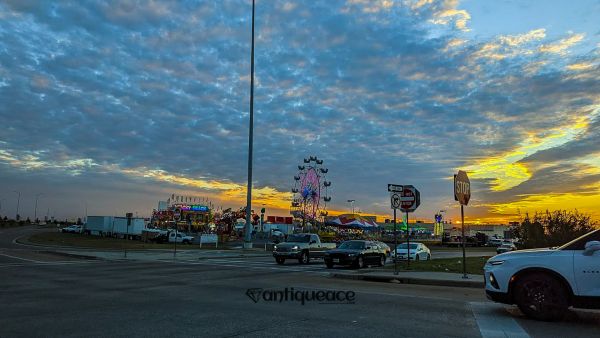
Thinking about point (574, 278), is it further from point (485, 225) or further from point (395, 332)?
point (485, 225)

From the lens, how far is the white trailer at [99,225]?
72.6 metres

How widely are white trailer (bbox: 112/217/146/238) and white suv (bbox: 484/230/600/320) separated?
59149 mm

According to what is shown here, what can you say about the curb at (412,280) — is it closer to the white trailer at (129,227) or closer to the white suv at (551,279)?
the white suv at (551,279)

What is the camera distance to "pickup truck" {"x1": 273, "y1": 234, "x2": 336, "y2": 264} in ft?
87.8

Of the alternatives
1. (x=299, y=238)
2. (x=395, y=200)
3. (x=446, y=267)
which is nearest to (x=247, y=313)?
(x=395, y=200)

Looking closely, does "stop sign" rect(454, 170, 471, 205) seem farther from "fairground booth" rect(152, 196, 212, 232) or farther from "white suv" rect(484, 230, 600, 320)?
"fairground booth" rect(152, 196, 212, 232)

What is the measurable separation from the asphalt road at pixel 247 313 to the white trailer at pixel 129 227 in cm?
5251

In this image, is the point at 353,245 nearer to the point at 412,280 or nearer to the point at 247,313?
the point at 412,280

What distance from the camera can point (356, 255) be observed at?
23.2 metres

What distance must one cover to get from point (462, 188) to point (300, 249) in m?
12.2

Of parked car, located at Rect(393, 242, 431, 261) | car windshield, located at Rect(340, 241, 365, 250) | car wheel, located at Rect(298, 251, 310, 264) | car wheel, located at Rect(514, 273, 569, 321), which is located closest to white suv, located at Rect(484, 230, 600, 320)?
car wheel, located at Rect(514, 273, 569, 321)

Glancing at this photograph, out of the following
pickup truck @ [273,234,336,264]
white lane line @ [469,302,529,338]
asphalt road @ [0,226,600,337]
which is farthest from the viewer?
pickup truck @ [273,234,336,264]

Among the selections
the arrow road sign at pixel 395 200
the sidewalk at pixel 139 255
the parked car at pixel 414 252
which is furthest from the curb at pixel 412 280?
the sidewalk at pixel 139 255

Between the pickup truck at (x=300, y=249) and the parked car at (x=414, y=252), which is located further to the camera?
the parked car at (x=414, y=252)
